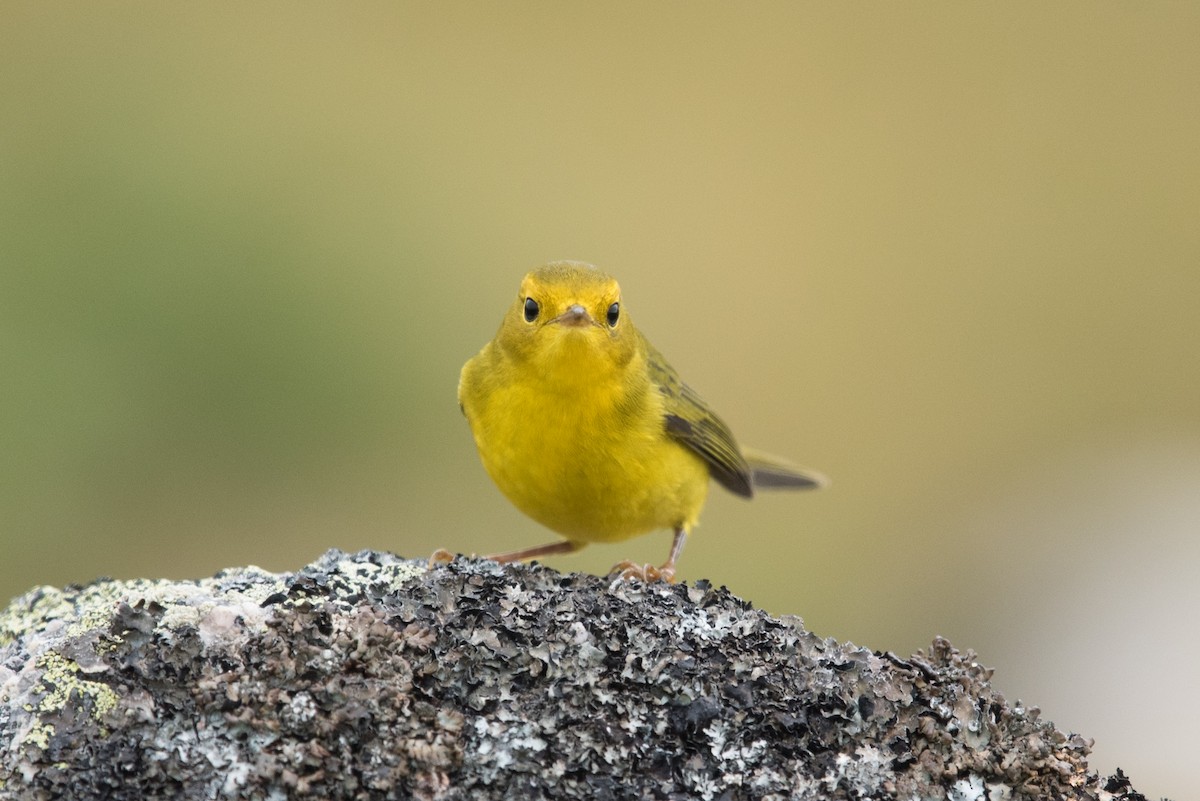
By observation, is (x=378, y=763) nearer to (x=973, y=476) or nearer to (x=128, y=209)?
(x=128, y=209)

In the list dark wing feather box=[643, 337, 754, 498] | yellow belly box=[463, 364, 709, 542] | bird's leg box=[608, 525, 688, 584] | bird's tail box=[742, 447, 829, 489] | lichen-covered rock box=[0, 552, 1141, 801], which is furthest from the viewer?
bird's tail box=[742, 447, 829, 489]

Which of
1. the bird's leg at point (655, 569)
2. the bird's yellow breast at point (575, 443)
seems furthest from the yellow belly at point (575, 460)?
the bird's leg at point (655, 569)

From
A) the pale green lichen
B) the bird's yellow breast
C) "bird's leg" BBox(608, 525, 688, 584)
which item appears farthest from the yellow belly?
the pale green lichen

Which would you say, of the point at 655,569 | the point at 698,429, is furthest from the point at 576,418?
the point at 698,429

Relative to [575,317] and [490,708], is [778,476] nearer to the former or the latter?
[575,317]

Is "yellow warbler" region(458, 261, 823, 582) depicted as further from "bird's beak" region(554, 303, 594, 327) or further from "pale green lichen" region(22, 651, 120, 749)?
"pale green lichen" region(22, 651, 120, 749)

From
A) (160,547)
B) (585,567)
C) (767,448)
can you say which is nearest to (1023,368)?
(767,448)

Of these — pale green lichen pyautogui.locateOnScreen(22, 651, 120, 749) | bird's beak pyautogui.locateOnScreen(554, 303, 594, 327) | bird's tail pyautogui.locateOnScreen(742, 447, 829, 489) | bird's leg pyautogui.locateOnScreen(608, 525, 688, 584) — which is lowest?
pale green lichen pyautogui.locateOnScreen(22, 651, 120, 749)

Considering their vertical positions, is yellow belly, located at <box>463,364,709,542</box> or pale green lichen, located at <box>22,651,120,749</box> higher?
yellow belly, located at <box>463,364,709,542</box>
